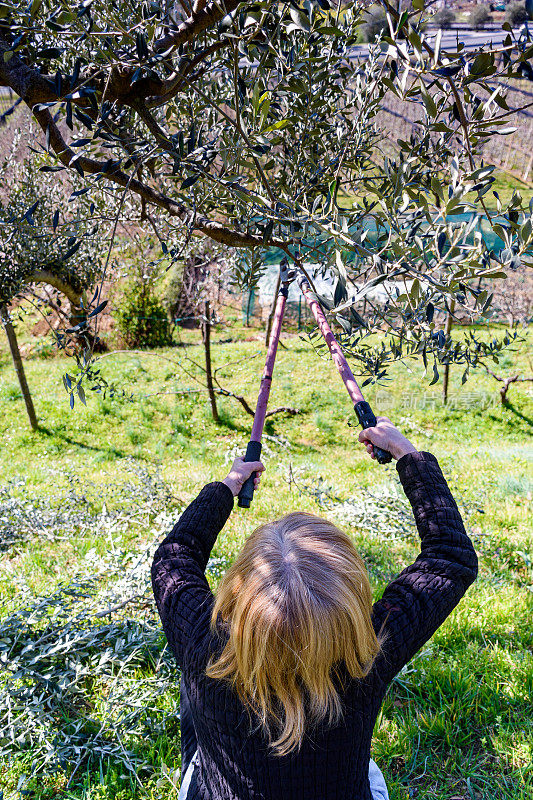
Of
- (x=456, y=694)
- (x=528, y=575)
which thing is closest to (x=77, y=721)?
(x=456, y=694)

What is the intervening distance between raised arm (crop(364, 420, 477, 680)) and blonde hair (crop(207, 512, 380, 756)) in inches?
4.8

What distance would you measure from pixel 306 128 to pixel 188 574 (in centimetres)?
183

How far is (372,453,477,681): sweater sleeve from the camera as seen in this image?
1.47m

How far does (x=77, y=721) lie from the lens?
2490 millimetres

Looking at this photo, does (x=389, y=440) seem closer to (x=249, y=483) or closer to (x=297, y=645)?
(x=249, y=483)

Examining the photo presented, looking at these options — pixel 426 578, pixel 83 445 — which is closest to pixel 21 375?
pixel 83 445

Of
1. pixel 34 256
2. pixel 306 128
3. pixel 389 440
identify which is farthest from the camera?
pixel 34 256

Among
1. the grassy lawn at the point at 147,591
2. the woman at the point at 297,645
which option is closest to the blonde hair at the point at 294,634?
the woman at the point at 297,645

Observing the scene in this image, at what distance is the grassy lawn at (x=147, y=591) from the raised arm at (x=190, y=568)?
1236mm

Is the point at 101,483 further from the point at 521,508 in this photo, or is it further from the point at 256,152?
the point at 256,152

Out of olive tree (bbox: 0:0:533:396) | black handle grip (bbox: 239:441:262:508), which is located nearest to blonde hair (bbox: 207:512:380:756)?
black handle grip (bbox: 239:441:262:508)

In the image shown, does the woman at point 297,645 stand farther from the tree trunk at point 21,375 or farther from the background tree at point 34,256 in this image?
the tree trunk at point 21,375

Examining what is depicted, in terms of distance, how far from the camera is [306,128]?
2301mm

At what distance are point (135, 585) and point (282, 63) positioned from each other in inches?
112
